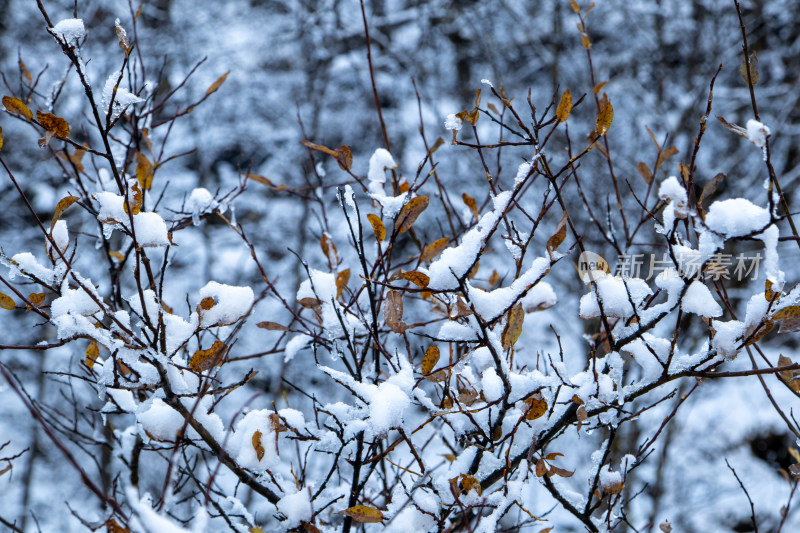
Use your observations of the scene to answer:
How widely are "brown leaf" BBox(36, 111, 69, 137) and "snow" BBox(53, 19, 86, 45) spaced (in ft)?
0.43

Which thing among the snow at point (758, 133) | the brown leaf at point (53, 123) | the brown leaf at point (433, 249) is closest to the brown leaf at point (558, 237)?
the brown leaf at point (433, 249)

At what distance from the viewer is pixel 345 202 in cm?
106

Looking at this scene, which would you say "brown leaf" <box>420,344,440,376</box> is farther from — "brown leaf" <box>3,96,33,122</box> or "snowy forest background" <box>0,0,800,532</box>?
"snowy forest background" <box>0,0,800,532</box>

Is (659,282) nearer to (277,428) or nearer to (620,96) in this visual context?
(277,428)

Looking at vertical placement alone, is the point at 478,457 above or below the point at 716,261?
below

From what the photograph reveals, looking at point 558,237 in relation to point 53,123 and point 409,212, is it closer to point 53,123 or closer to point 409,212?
point 409,212

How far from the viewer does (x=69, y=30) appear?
873mm

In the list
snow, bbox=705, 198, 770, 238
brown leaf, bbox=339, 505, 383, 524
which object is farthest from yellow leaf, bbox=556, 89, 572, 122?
brown leaf, bbox=339, 505, 383, 524

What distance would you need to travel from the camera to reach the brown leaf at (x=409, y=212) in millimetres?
978

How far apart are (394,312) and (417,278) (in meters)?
0.17

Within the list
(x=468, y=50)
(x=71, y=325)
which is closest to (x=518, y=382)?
(x=71, y=325)

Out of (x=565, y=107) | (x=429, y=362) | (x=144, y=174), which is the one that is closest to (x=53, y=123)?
(x=144, y=174)

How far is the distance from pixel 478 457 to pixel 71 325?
31.5 inches

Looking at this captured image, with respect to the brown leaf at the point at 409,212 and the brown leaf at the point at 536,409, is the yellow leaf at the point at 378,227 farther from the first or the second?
the brown leaf at the point at 536,409
